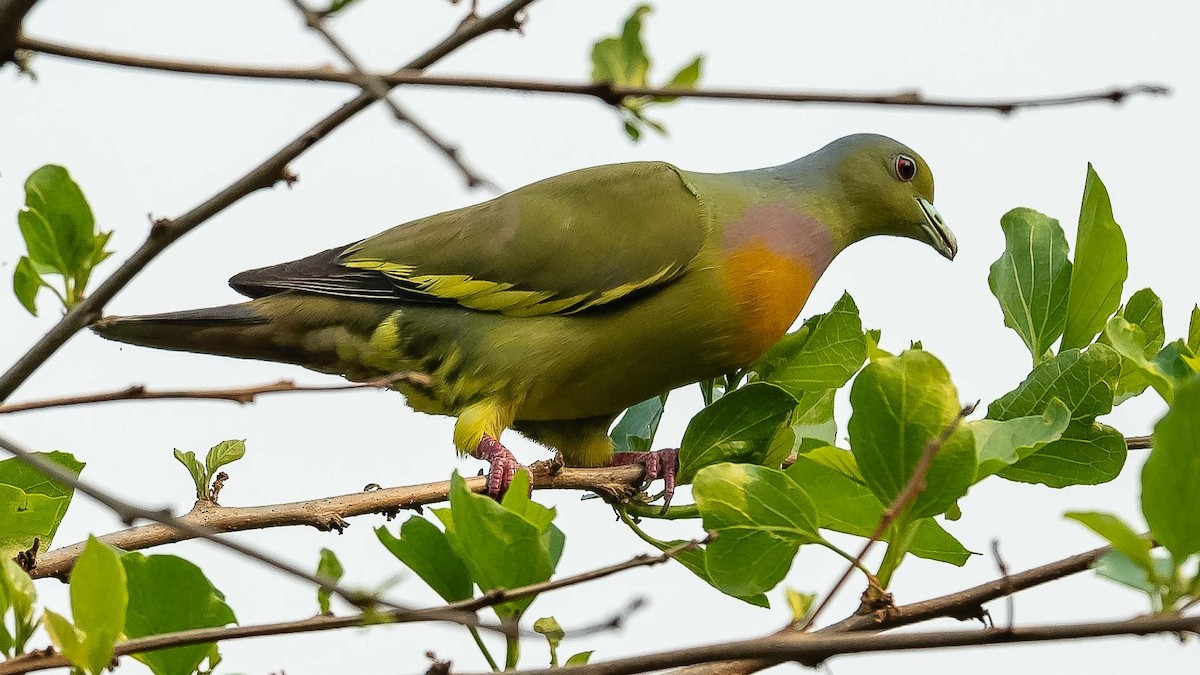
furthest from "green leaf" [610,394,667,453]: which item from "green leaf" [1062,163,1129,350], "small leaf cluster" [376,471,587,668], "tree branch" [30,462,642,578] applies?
"small leaf cluster" [376,471,587,668]

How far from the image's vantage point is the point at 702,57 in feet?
7.45

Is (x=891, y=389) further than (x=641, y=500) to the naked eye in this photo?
No

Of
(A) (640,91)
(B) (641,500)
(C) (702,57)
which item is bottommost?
(A) (640,91)

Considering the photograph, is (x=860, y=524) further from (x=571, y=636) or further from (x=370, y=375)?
(x=370, y=375)

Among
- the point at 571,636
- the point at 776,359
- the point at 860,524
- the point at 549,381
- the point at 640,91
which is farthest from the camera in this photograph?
the point at 549,381

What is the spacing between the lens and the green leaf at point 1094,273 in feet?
8.45

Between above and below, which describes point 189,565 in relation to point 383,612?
above

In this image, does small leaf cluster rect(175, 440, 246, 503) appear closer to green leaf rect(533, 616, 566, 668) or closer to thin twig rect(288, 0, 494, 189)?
green leaf rect(533, 616, 566, 668)

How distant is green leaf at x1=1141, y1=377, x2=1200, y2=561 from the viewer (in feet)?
5.26

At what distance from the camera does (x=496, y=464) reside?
12.2 ft

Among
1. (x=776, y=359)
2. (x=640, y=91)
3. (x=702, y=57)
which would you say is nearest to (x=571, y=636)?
(x=640, y=91)

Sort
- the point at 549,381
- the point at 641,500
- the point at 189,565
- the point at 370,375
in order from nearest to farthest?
1. the point at 189,565
2. the point at 641,500
3. the point at 549,381
4. the point at 370,375

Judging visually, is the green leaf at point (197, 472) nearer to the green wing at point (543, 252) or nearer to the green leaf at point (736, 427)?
the green leaf at point (736, 427)

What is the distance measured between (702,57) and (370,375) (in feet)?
7.30
